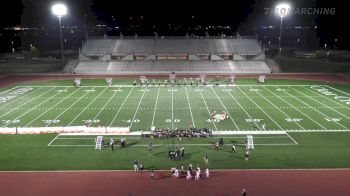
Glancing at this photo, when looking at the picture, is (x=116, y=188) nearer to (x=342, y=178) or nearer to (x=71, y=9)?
(x=342, y=178)

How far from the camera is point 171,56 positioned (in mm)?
72750

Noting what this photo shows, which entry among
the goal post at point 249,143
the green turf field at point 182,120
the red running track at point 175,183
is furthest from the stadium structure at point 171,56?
the red running track at point 175,183

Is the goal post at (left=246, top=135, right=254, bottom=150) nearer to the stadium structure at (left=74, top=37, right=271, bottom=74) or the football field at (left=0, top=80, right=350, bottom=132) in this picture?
the football field at (left=0, top=80, right=350, bottom=132)

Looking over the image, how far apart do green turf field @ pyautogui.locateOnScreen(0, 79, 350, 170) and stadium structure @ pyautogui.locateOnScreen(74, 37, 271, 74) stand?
12556 millimetres

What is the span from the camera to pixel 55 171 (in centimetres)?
2314

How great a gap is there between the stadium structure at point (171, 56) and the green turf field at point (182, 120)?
12.6m

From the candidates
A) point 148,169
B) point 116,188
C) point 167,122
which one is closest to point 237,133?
point 167,122

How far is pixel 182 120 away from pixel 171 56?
39.2m

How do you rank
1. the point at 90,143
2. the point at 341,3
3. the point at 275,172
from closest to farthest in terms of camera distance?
the point at 275,172
the point at 90,143
the point at 341,3

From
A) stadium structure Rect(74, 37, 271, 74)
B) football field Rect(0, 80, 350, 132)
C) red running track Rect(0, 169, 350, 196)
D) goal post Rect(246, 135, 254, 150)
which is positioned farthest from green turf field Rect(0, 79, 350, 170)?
stadium structure Rect(74, 37, 271, 74)

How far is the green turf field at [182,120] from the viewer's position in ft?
82.4

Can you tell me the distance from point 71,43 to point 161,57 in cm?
3642

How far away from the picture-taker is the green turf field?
25.1m

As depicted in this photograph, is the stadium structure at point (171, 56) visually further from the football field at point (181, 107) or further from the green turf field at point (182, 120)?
the football field at point (181, 107)
